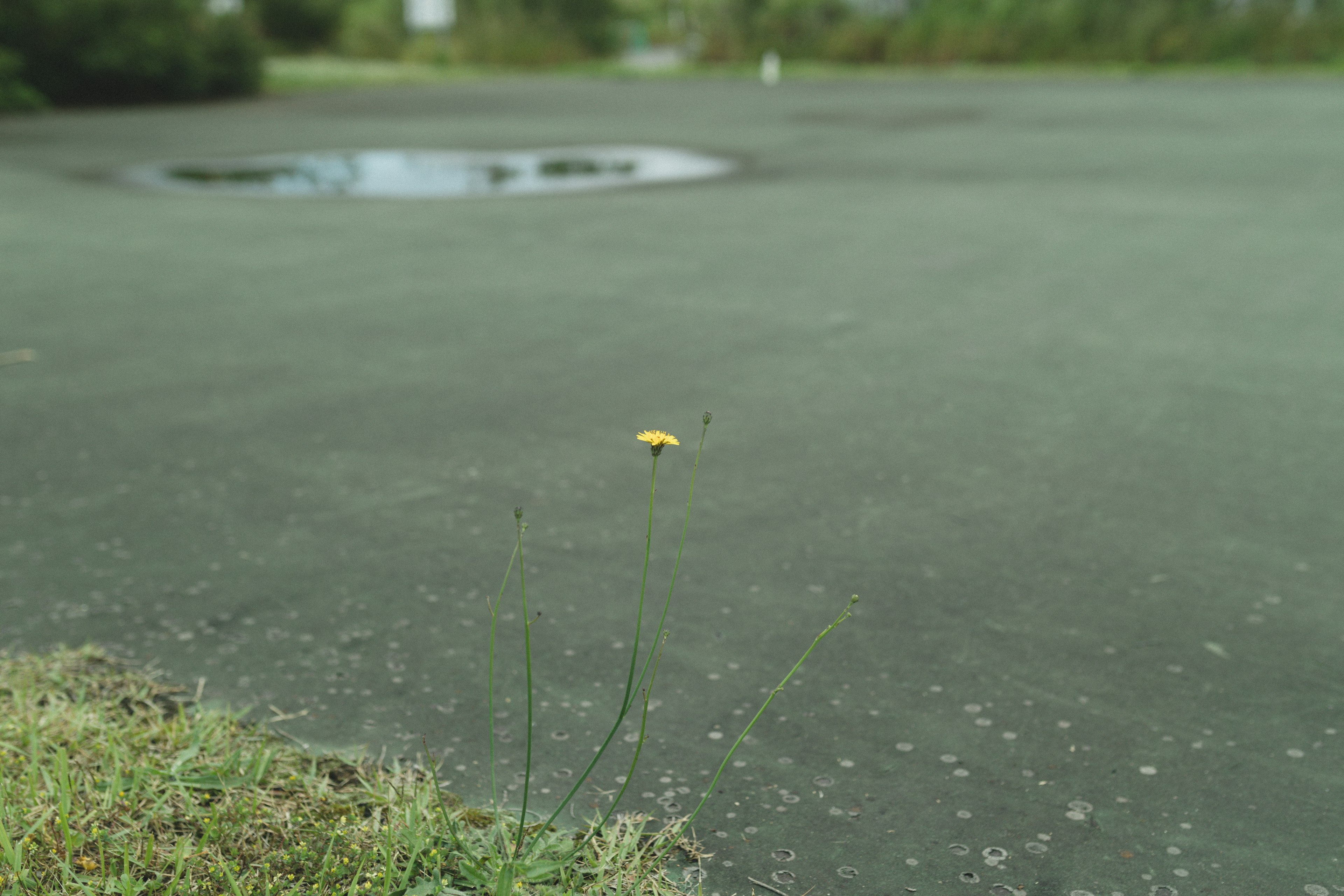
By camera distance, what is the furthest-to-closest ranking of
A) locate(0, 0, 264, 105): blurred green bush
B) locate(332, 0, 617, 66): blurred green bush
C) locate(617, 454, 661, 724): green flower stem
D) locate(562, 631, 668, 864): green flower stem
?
locate(332, 0, 617, 66): blurred green bush < locate(0, 0, 264, 105): blurred green bush < locate(562, 631, 668, 864): green flower stem < locate(617, 454, 661, 724): green flower stem

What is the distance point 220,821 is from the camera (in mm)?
2328

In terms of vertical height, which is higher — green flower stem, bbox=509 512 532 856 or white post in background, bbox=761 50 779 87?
white post in background, bbox=761 50 779 87

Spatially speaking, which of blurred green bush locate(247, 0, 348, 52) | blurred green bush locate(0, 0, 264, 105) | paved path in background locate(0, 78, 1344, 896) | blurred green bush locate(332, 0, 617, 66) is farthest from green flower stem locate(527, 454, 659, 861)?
blurred green bush locate(247, 0, 348, 52)

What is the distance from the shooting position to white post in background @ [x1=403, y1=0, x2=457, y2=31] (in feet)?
109

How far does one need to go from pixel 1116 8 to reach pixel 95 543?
32.9m

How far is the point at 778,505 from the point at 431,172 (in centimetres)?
950

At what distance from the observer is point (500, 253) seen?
8289mm

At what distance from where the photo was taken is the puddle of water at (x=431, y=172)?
37.3 feet

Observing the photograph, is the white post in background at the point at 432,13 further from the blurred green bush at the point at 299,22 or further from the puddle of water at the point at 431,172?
the puddle of water at the point at 431,172

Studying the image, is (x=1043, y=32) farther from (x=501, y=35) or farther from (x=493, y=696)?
(x=493, y=696)

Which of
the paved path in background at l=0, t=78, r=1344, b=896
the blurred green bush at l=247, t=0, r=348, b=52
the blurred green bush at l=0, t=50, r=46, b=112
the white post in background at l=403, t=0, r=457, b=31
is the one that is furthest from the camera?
the blurred green bush at l=247, t=0, r=348, b=52

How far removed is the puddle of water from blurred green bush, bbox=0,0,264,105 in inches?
398

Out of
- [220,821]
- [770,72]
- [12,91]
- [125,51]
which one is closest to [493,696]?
[220,821]

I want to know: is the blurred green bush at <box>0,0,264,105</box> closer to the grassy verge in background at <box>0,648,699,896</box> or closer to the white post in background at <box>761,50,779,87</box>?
the white post in background at <box>761,50,779,87</box>
